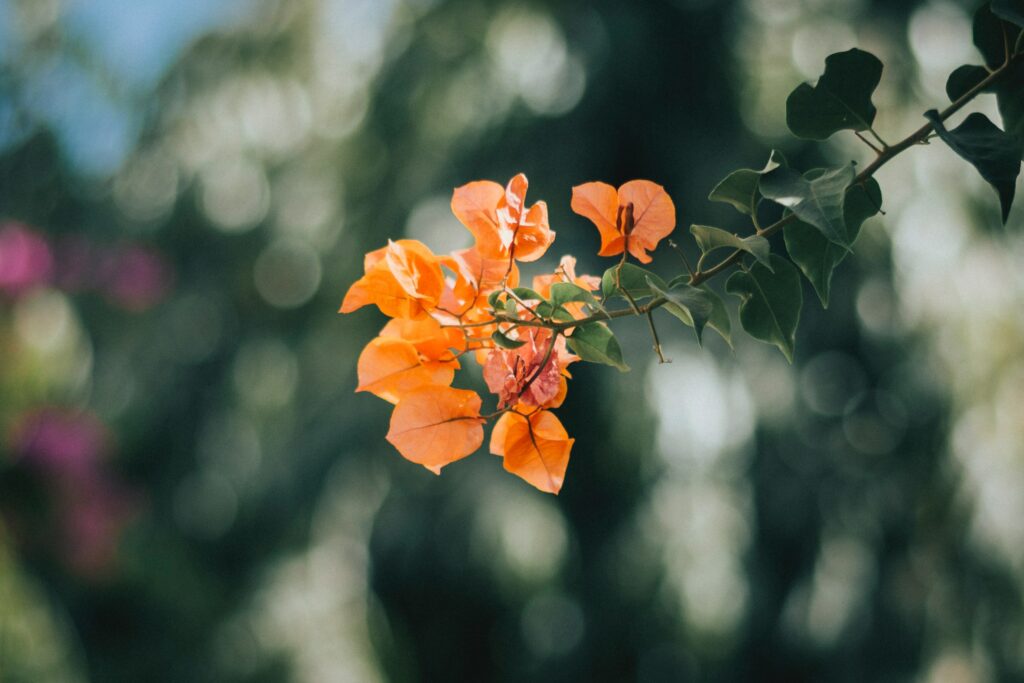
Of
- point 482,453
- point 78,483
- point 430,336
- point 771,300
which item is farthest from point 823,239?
point 78,483

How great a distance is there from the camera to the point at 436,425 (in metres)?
0.26

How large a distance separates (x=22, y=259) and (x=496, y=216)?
2811mm

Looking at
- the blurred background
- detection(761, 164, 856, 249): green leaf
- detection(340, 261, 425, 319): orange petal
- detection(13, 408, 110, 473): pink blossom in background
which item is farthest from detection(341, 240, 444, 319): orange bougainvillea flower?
detection(13, 408, 110, 473): pink blossom in background

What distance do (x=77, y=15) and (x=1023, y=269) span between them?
2953 mm

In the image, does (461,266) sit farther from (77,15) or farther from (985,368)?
(77,15)

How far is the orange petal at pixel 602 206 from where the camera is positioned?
0.27 meters

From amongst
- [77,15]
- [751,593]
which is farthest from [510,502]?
[77,15]

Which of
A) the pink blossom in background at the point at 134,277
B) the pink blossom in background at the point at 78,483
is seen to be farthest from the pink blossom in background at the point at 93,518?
the pink blossom in background at the point at 134,277

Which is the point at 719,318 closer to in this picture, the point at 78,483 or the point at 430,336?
the point at 430,336

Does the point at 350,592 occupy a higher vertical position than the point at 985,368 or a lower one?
lower

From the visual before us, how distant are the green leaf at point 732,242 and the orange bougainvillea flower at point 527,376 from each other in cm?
5

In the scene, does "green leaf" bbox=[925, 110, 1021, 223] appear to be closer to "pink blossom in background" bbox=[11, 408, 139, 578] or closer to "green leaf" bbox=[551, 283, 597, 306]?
"green leaf" bbox=[551, 283, 597, 306]

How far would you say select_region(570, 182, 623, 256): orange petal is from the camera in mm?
274

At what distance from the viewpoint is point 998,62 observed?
292mm
